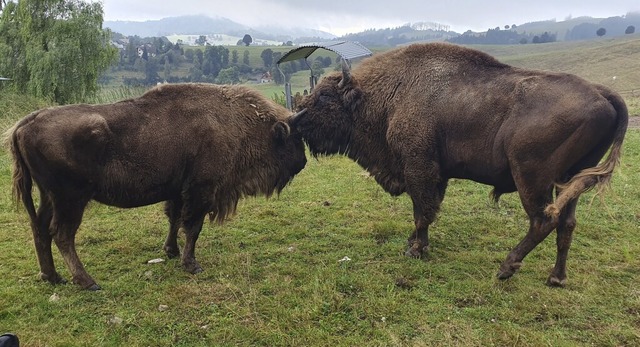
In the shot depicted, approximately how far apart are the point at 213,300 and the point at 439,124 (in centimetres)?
295

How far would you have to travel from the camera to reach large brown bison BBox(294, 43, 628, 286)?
407 centimetres

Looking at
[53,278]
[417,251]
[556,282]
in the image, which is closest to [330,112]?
[417,251]

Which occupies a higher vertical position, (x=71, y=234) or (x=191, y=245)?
(x=71, y=234)

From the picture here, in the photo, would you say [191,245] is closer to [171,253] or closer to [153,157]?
[171,253]

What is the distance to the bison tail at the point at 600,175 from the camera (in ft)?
13.0

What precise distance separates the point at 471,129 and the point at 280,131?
7.01 ft

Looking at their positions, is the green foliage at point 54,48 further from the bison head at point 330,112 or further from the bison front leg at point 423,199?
the bison front leg at point 423,199

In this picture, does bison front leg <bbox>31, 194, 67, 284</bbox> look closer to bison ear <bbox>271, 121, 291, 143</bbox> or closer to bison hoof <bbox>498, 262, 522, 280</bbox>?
bison ear <bbox>271, 121, 291, 143</bbox>

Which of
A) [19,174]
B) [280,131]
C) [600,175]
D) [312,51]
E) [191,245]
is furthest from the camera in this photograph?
[312,51]

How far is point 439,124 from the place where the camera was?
16.2 ft

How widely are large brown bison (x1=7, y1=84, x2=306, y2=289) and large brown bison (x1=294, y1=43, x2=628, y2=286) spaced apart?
2.64ft

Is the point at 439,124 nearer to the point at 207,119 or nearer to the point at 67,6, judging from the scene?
the point at 207,119

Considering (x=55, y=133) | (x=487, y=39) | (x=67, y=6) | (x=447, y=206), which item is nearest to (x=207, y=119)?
(x=55, y=133)

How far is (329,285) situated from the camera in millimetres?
4238
